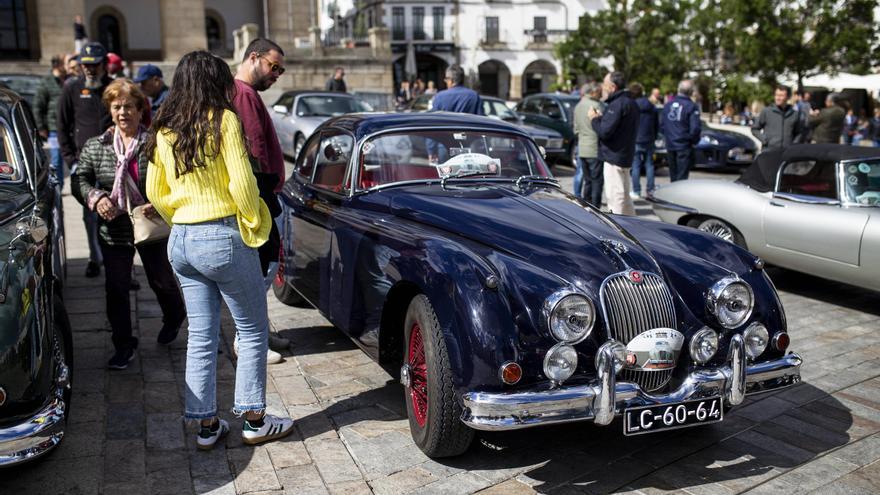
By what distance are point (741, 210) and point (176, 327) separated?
16.8 feet

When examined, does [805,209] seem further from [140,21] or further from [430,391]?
[140,21]

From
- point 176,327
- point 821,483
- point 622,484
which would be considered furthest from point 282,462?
point 821,483

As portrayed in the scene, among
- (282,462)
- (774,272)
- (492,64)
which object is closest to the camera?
(282,462)

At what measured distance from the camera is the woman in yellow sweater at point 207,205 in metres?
3.78

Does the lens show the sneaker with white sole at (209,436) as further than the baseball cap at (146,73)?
No

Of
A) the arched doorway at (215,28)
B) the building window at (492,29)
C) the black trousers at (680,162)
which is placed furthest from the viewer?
the building window at (492,29)

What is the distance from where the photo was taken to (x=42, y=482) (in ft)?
12.5

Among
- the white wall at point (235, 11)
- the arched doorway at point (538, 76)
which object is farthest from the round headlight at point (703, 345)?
the arched doorway at point (538, 76)

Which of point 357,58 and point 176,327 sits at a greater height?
point 357,58

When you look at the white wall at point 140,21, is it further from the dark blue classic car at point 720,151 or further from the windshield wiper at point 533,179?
the windshield wiper at point 533,179

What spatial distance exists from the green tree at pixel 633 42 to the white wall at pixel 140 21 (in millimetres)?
22894

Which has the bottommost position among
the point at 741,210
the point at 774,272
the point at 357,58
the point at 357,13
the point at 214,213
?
the point at 774,272

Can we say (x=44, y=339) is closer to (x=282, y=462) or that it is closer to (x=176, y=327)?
(x=282, y=462)

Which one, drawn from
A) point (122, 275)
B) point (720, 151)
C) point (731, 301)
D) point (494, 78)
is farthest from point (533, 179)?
point (494, 78)
